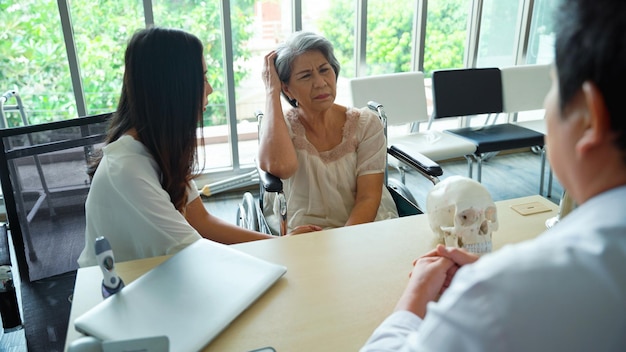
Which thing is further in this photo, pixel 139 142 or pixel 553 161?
pixel 139 142

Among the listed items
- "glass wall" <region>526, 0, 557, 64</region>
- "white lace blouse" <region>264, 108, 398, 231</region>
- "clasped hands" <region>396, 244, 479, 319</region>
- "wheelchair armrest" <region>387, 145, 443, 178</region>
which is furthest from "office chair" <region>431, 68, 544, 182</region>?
"clasped hands" <region>396, 244, 479, 319</region>

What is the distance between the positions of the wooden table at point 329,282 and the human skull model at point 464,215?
0.22ft

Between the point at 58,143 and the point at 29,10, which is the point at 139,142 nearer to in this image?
the point at 58,143

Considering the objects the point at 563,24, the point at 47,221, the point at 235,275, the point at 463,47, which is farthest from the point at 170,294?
the point at 463,47

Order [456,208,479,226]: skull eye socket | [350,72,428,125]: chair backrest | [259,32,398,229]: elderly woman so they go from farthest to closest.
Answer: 1. [350,72,428,125]: chair backrest
2. [259,32,398,229]: elderly woman
3. [456,208,479,226]: skull eye socket

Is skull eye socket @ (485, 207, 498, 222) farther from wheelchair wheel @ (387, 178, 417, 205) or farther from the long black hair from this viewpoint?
the long black hair

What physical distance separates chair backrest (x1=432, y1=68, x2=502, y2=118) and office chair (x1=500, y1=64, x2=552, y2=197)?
0.29 ft

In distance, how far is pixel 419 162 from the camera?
6.50ft

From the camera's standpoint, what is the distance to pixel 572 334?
18.7 inches

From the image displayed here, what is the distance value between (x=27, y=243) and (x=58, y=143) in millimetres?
313

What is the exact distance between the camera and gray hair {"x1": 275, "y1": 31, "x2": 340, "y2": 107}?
6.12 ft

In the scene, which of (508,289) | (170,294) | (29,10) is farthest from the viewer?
(29,10)

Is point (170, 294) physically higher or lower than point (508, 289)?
lower

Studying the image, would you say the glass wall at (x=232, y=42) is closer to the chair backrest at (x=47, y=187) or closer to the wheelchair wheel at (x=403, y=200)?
the wheelchair wheel at (x=403, y=200)
